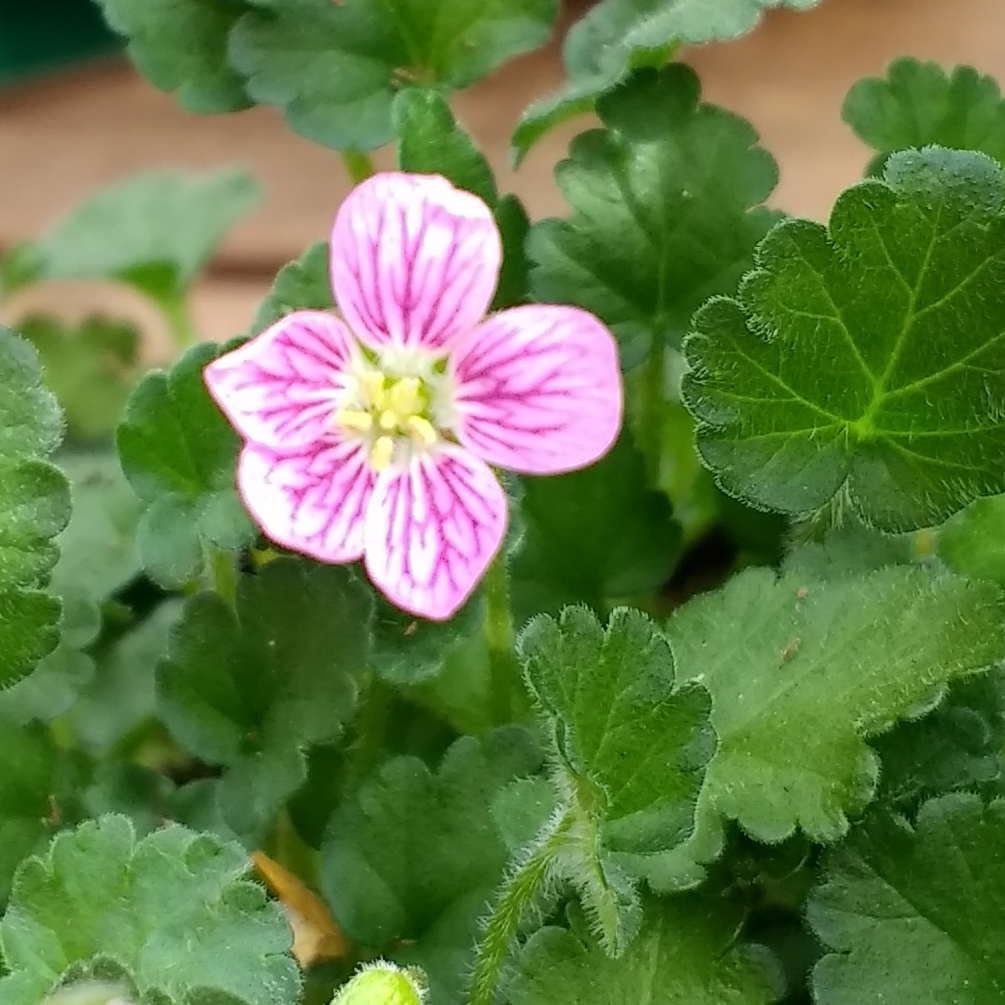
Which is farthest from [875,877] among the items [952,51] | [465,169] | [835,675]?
[952,51]

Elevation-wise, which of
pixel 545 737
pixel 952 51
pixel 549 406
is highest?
pixel 549 406

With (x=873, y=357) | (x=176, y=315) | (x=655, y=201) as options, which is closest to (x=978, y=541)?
(x=873, y=357)

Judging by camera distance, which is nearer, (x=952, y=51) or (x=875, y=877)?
(x=875, y=877)

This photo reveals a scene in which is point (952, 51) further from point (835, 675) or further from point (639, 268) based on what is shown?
point (835, 675)

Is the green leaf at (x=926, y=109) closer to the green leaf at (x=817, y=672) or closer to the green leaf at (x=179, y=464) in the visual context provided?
the green leaf at (x=817, y=672)

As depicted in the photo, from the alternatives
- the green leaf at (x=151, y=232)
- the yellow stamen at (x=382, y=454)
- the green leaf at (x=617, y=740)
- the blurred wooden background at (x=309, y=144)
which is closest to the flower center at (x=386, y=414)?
the yellow stamen at (x=382, y=454)

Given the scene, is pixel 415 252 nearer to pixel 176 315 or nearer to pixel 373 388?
pixel 373 388

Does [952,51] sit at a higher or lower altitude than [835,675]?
lower
